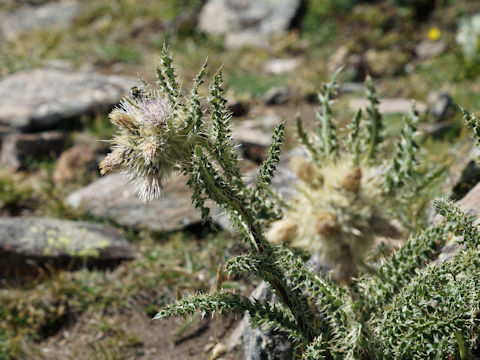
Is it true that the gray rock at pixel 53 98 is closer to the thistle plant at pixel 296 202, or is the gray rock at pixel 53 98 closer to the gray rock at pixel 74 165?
the gray rock at pixel 74 165

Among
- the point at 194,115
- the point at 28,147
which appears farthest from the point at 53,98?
the point at 194,115

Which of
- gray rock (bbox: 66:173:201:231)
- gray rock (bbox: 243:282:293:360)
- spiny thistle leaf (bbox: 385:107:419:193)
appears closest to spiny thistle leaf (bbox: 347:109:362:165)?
spiny thistle leaf (bbox: 385:107:419:193)

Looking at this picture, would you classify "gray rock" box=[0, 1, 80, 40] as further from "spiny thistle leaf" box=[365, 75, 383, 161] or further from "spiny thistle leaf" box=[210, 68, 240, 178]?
"spiny thistle leaf" box=[365, 75, 383, 161]

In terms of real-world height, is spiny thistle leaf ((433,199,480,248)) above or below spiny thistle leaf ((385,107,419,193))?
below

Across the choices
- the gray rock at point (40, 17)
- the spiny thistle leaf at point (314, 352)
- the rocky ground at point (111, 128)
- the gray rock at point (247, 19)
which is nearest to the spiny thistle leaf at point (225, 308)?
the spiny thistle leaf at point (314, 352)

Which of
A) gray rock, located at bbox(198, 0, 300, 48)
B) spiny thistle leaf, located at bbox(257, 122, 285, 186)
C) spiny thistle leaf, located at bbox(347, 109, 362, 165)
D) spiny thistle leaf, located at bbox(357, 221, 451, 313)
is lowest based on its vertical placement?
spiny thistle leaf, located at bbox(357, 221, 451, 313)

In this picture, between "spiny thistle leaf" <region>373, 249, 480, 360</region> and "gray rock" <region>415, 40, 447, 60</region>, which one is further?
"gray rock" <region>415, 40, 447, 60</region>

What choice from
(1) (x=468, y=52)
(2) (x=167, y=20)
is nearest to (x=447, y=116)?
(1) (x=468, y=52)
